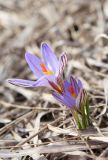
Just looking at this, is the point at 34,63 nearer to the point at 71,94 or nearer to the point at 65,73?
the point at 71,94

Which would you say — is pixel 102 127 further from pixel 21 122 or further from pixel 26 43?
pixel 26 43

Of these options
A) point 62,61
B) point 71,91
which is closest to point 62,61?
point 62,61

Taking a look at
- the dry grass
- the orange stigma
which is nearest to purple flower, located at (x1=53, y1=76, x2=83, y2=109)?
the orange stigma

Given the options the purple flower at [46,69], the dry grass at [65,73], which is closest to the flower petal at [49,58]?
the purple flower at [46,69]

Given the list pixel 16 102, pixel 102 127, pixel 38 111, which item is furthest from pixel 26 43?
pixel 102 127

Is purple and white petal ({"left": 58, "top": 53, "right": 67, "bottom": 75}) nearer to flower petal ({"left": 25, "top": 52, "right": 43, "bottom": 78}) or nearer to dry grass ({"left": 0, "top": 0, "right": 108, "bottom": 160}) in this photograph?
flower petal ({"left": 25, "top": 52, "right": 43, "bottom": 78})

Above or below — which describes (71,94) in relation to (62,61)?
below

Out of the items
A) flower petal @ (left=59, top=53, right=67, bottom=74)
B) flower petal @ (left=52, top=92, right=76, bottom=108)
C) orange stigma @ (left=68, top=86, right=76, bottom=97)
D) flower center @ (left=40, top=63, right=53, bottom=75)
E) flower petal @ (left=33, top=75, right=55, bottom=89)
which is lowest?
flower petal @ (left=52, top=92, right=76, bottom=108)
